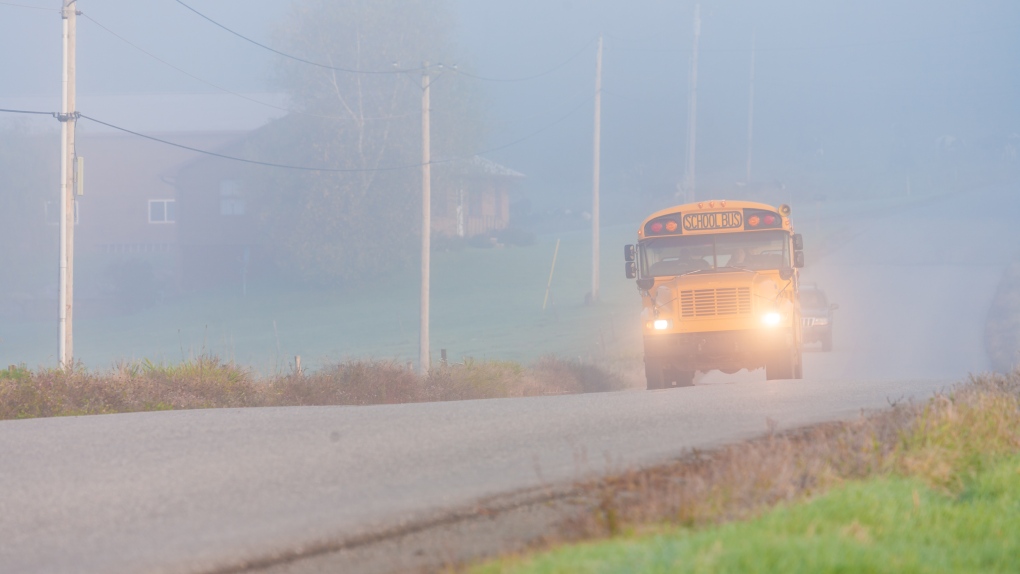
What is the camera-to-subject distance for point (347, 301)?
5706 centimetres

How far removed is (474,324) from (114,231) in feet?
121

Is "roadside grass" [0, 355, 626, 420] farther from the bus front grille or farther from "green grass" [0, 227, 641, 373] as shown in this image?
"green grass" [0, 227, 641, 373]

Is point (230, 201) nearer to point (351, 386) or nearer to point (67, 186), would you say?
point (67, 186)

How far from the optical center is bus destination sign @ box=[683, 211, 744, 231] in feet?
54.1

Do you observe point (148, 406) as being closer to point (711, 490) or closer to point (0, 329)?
point (711, 490)

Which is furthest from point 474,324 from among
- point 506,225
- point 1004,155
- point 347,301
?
point 1004,155

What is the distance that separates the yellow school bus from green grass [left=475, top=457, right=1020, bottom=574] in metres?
9.02

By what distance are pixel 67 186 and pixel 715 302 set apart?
1335cm

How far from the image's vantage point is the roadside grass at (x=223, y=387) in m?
12.6

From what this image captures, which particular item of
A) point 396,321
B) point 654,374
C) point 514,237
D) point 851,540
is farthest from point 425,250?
point 514,237

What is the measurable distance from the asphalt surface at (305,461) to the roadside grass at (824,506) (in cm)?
80

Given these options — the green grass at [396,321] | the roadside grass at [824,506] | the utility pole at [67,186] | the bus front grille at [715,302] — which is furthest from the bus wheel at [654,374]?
the green grass at [396,321]

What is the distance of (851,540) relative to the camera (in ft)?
16.6

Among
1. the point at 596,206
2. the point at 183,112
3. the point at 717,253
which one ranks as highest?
the point at 183,112
